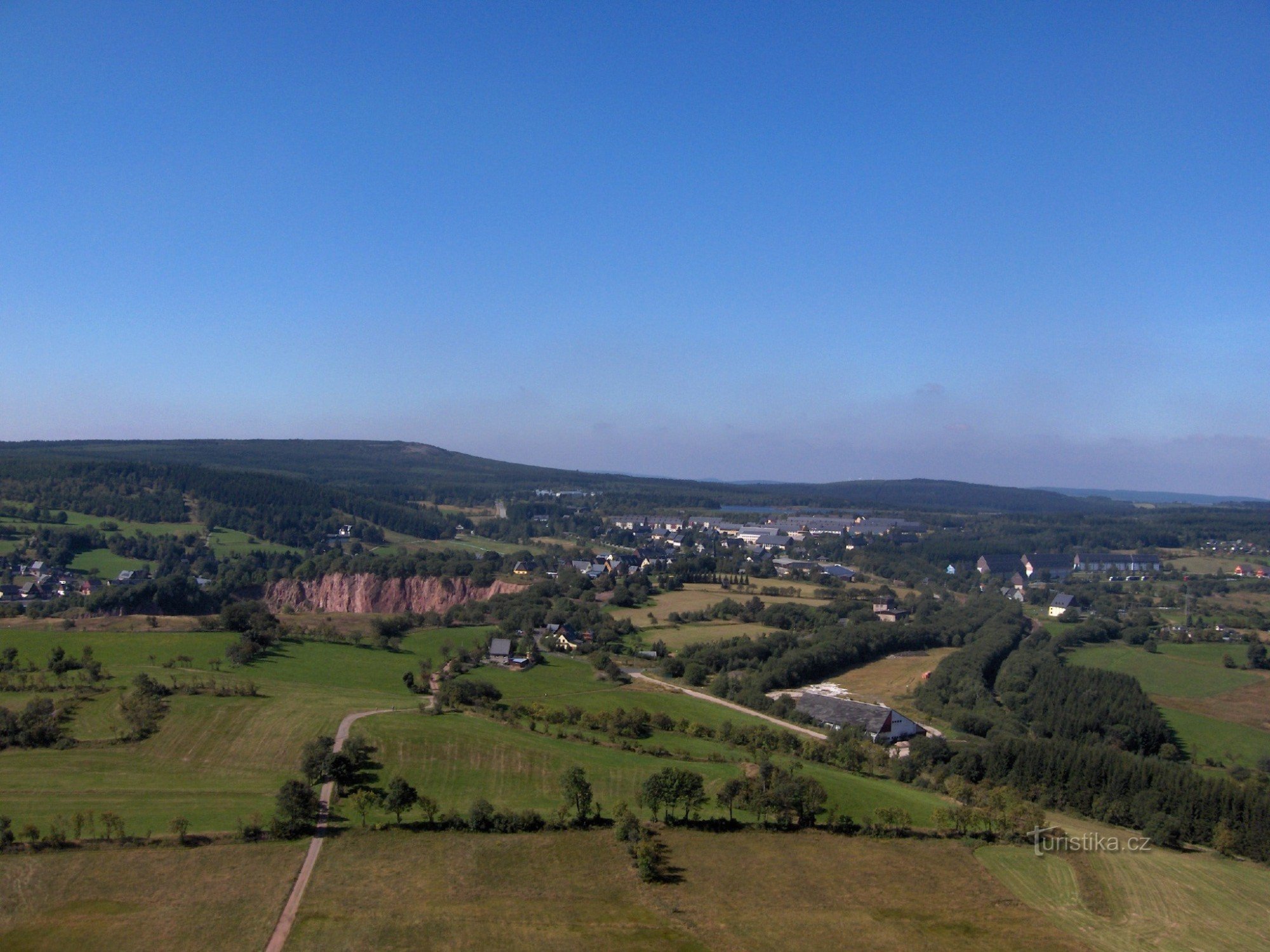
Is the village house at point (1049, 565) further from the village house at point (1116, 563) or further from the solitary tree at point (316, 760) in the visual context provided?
the solitary tree at point (316, 760)

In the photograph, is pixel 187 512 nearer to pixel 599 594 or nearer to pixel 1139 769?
pixel 599 594

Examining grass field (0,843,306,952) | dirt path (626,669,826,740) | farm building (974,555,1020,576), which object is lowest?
dirt path (626,669,826,740)

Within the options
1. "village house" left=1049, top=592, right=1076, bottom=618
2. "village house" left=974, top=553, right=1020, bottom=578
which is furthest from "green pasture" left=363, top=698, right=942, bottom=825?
"village house" left=974, top=553, right=1020, bottom=578

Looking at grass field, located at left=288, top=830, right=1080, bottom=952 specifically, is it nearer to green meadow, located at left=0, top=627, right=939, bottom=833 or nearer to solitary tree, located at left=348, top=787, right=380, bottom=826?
solitary tree, located at left=348, top=787, right=380, bottom=826

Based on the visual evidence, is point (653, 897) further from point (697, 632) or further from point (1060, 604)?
point (1060, 604)

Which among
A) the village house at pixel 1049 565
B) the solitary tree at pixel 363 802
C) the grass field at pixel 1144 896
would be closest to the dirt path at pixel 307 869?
the solitary tree at pixel 363 802
